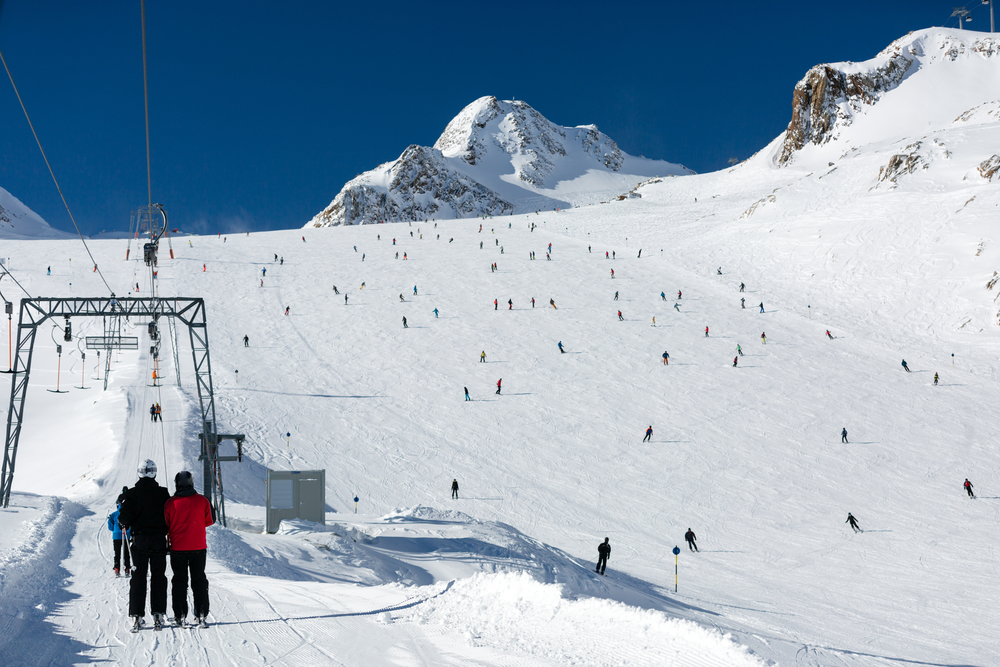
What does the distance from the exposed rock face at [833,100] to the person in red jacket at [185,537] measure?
407 ft

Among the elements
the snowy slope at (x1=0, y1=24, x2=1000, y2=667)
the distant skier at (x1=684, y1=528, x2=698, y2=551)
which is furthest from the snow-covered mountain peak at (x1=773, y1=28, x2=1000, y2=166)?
the distant skier at (x1=684, y1=528, x2=698, y2=551)

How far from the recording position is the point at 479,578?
9.98m

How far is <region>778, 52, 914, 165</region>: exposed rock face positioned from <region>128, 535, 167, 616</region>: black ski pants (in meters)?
124

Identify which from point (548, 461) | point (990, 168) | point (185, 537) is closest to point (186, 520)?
point (185, 537)

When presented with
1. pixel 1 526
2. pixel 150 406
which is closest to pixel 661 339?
pixel 150 406

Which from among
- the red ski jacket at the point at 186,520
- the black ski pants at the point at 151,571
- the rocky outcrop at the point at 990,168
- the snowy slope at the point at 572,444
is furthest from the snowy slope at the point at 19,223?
the red ski jacket at the point at 186,520

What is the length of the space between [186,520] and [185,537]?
0.16 meters

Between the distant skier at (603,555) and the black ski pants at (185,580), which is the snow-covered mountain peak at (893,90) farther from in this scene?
the black ski pants at (185,580)

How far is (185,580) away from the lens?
637 centimetres

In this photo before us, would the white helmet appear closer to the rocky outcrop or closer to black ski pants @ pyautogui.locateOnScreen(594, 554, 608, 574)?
black ski pants @ pyautogui.locateOnScreen(594, 554, 608, 574)

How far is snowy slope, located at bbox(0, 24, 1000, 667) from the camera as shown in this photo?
8.62 metres

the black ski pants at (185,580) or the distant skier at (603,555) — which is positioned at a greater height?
the black ski pants at (185,580)

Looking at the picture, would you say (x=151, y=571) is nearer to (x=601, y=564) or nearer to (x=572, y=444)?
(x=601, y=564)

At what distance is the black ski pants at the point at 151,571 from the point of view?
609cm
